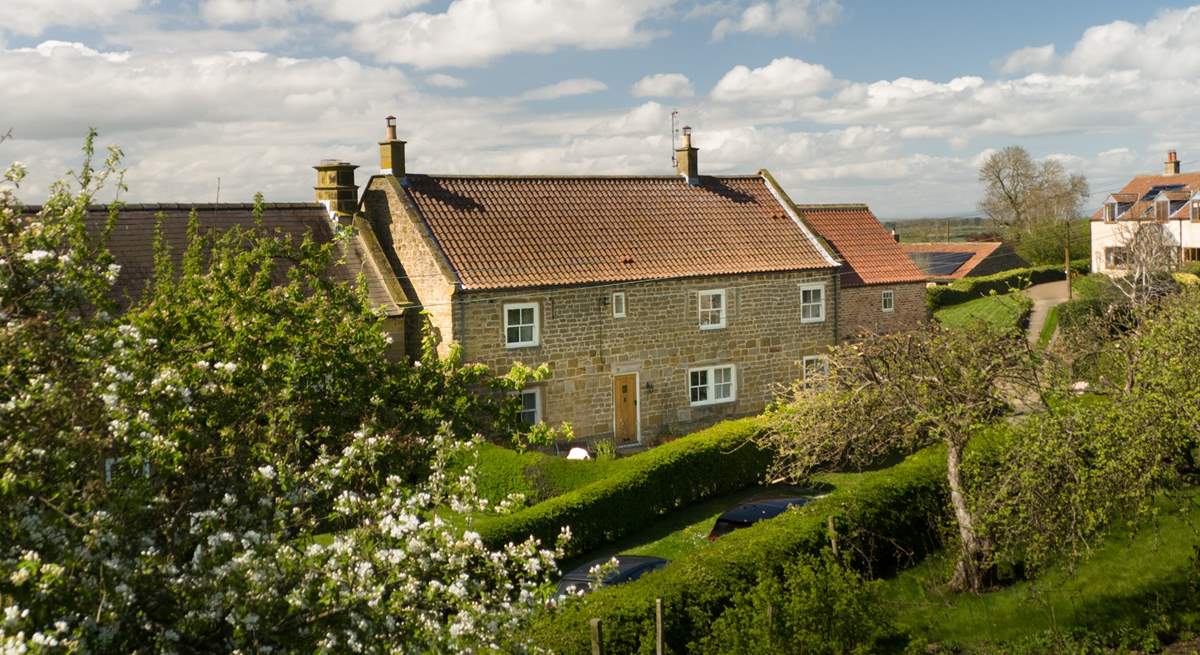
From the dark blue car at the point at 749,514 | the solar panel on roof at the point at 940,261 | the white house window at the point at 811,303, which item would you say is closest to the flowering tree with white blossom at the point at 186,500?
the dark blue car at the point at 749,514

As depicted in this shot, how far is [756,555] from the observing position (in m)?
Result: 16.0

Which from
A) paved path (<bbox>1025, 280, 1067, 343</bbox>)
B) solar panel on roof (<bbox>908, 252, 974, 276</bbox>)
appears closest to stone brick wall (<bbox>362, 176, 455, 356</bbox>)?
paved path (<bbox>1025, 280, 1067, 343</bbox>)

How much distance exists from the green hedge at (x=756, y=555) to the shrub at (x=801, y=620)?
0.73 meters

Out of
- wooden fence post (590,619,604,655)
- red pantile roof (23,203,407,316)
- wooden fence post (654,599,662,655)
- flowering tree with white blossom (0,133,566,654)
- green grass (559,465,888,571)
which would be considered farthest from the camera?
red pantile roof (23,203,407,316)

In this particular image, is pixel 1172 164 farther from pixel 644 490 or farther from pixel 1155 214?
pixel 644 490

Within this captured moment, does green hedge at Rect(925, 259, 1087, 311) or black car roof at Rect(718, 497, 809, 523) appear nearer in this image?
black car roof at Rect(718, 497, 809, 523)

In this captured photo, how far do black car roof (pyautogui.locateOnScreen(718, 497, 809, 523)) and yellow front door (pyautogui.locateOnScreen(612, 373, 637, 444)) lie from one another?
869 centimetres

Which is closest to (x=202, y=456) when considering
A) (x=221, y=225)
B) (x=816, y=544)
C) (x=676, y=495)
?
(x=816, y=544)

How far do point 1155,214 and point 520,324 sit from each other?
163 feet

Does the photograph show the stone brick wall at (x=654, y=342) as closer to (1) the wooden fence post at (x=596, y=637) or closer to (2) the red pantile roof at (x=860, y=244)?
(2) the red pantile roof at (x=860, y=244)

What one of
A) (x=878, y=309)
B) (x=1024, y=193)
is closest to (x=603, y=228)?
(x=878, y=309)

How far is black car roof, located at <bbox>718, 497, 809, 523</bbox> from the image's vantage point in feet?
68.3

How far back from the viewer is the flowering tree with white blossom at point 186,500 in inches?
277

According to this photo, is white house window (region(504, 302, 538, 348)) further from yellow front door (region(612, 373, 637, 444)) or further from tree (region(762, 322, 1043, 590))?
tree (region(762, 322, 1043, 590))
